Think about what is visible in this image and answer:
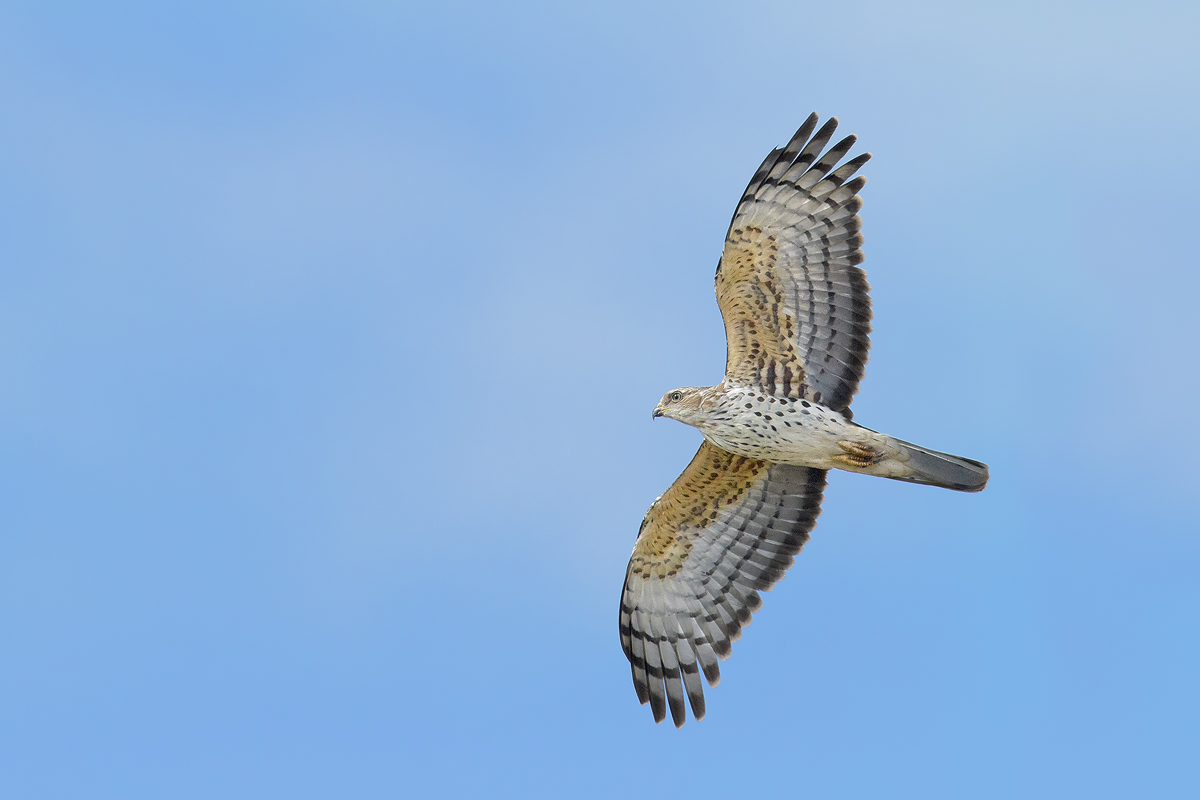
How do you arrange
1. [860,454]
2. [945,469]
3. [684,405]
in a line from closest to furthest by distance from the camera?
[945,469] < [860,454] < [684,405]

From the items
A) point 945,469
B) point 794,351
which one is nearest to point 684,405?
point 794,351

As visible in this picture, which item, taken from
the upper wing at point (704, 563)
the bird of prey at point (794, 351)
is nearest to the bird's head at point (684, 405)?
the bird of prey at point (794, 351)

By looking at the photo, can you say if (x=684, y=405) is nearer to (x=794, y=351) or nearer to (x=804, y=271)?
(x=794, y=351)

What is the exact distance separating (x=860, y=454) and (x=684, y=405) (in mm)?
1595

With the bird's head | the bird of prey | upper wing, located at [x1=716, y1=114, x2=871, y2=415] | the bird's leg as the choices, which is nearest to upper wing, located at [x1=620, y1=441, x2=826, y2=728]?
the bird of prey

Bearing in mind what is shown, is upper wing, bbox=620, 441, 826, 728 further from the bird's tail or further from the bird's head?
the bird's tail

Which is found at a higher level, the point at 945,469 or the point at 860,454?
the point at 860,454

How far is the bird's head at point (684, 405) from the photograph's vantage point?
11.3 m

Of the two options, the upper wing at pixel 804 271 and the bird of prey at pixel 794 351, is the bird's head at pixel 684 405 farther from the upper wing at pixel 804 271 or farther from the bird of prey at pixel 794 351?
the upper wing at pixel 804 271

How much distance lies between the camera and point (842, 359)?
11.4 m

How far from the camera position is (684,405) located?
11414 mm

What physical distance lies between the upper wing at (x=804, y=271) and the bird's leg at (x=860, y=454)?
1.30 feet

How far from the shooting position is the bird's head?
11328 mm

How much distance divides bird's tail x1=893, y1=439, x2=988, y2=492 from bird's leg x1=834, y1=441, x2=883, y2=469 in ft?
0.72
